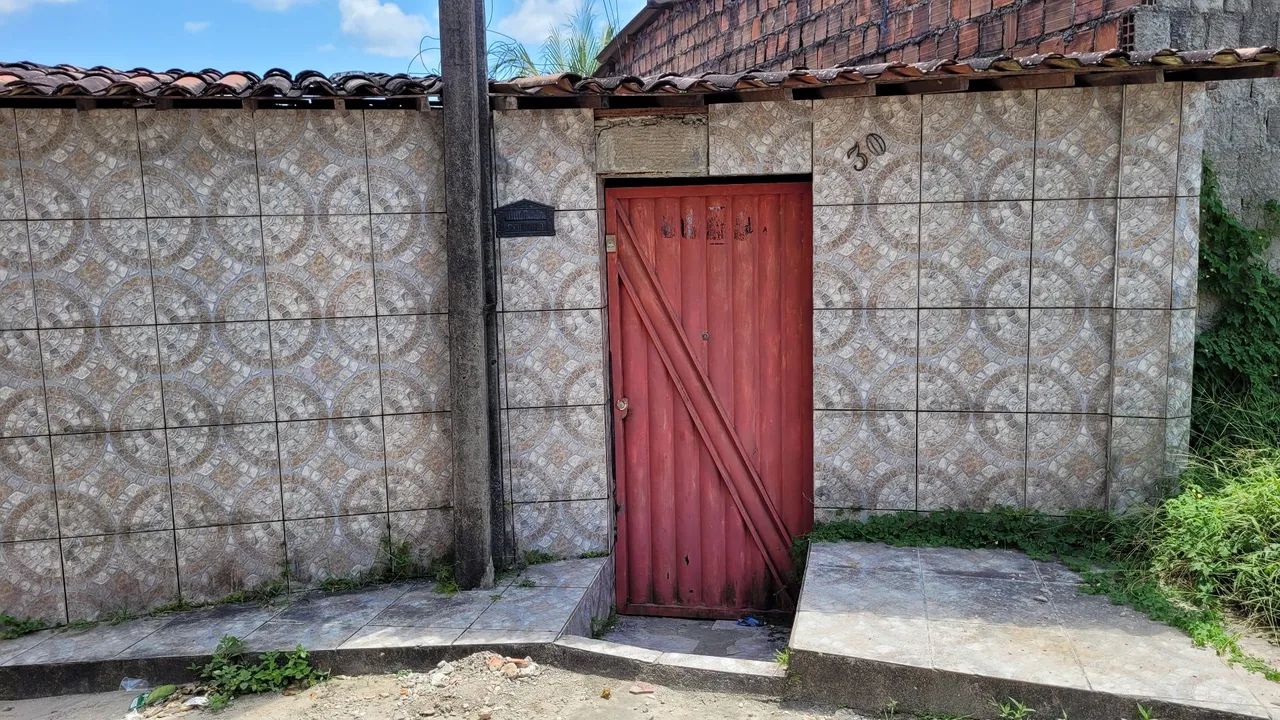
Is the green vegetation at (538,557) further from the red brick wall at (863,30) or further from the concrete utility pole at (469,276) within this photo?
the red brick wall at (863,30)

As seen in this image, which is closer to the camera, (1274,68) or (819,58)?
(1274,68)

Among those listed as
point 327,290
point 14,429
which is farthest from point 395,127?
point 14,429

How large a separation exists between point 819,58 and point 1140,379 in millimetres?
4611

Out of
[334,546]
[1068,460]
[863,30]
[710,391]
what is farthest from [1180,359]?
[334,546]

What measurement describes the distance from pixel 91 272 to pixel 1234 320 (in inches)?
253

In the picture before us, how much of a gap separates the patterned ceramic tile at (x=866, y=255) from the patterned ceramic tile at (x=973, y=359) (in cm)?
24

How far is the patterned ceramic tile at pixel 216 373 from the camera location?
4.82 meters

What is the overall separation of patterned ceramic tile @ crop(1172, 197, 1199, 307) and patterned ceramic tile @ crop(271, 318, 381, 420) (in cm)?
435

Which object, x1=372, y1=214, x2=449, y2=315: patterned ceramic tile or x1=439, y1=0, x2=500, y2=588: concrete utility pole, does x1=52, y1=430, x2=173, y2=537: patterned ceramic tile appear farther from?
x1=439, y1=0, x2=500, y2=588: concrete utility pole

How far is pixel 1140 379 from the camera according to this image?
186 inches

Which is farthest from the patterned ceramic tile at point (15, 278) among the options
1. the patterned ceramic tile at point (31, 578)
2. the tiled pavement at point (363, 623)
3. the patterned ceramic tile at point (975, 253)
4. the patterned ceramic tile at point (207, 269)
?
the patterned ceramic tile at point (975, 253)

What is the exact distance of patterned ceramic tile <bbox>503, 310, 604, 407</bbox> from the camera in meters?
5.07

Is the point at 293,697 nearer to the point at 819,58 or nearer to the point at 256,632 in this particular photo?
the point at 256,632

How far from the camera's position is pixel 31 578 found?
4758 millimetres
